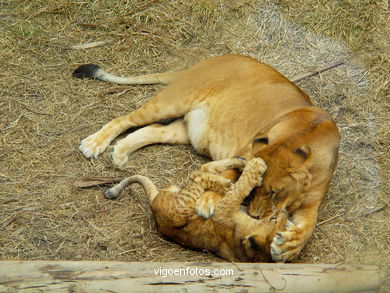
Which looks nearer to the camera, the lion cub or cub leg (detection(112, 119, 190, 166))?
the lion cub

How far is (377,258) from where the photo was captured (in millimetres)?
3982

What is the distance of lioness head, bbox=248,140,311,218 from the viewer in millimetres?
3760

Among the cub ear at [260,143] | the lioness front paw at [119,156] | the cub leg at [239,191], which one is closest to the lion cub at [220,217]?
the cub leg at [239,191]

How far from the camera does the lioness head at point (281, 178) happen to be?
3.76 meters

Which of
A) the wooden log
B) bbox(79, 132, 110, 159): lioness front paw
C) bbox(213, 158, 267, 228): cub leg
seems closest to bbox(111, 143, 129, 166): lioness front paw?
bbox(79, 132, 110, 159): lioness front paw

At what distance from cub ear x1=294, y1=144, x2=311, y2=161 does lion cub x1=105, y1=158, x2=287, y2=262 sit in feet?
0.93

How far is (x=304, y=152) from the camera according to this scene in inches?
153

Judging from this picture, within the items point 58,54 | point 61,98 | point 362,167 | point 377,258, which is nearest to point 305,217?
point 377,258

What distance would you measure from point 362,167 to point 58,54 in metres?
3.05

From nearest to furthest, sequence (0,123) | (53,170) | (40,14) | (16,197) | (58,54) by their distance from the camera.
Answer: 1. (16,197)
2. (53,170)
3. (0,123)
4. (58,54)
5. (40,14)

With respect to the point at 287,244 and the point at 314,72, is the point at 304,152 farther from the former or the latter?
the point at 314,72

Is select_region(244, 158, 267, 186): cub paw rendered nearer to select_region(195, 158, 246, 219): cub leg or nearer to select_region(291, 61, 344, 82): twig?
select_region(195, 158, 246, 219): cub leg

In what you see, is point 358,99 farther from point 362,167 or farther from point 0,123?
point 0,123

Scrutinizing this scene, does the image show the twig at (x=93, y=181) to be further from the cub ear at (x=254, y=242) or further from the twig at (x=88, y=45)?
the twig at (x=88, y=45)
